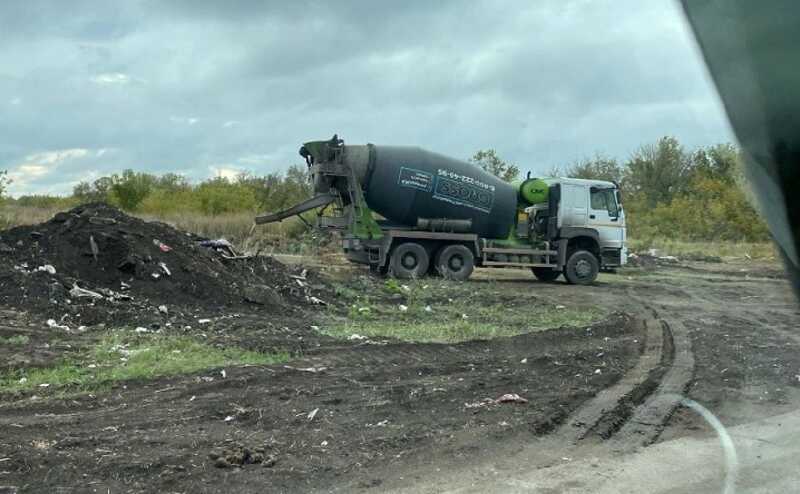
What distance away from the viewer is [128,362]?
29.5 ft

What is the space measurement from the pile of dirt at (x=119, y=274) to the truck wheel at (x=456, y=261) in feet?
18.7

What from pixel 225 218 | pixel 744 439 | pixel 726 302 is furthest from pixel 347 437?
pixel 225 218

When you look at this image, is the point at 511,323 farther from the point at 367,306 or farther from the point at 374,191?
the point at 374,191

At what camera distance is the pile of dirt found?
12000 millimetres

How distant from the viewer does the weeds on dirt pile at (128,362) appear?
805 cm

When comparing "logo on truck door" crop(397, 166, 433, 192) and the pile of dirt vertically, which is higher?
"logo on truck door" crop(397, 166, 433, 192)

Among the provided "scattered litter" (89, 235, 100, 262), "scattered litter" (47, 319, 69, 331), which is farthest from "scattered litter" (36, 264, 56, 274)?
"scattered litter" (47, 319, 69, 331)

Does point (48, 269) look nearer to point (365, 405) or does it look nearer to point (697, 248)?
point (365, 405)

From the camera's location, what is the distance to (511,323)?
531 inches

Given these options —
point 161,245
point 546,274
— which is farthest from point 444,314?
point 546,274

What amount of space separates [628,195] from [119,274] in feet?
126

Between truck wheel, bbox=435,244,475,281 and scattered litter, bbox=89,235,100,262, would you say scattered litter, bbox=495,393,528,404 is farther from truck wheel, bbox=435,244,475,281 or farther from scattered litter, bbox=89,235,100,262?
truck wheel, bbox=435,244,475,281

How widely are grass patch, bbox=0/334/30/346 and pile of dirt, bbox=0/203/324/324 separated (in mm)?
1182

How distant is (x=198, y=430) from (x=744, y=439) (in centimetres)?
459
